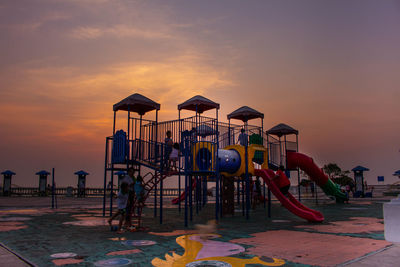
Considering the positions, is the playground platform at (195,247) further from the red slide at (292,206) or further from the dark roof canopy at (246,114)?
the dark roof canopy at (246,114)

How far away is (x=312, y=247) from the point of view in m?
7.64

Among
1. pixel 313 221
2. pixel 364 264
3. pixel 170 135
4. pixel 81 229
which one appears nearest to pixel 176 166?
pixel 170 135

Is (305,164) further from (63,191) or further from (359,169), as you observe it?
(63,191)

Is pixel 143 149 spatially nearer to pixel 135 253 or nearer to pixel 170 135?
pixel 170 135

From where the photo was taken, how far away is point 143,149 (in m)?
14.1

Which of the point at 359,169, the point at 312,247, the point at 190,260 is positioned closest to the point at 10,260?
the point at 190,260

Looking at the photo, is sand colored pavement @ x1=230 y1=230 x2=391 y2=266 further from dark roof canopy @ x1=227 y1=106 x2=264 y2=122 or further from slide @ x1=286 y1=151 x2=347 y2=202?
slide @ x1=286 y1=151 x2=347 y2=202

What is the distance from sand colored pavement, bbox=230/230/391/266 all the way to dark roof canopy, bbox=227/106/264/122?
10.4 meters

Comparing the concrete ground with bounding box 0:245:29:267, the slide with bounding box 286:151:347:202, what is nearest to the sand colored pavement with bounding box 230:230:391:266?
the concrete ground with bounding box 0:245:29:267

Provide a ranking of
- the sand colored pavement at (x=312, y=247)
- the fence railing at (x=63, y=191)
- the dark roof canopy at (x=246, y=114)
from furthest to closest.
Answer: the fence railing at (x=63, y=191), the dark roof canopy at (x=246, y=114), the sand colored pavement at (x=312, y=247)

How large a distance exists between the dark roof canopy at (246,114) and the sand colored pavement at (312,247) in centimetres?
1038

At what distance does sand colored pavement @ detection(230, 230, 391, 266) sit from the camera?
6.49 metres

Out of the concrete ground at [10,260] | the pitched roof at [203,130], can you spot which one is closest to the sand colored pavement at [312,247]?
the concrete ground at [10,260]

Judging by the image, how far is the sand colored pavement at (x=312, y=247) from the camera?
6492 mm
